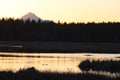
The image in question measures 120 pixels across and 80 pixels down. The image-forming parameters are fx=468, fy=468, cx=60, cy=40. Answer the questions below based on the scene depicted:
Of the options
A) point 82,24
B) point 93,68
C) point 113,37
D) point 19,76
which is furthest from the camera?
point 82,24

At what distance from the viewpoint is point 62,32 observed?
536ft

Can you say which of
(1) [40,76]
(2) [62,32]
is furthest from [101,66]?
(2) [62,32]

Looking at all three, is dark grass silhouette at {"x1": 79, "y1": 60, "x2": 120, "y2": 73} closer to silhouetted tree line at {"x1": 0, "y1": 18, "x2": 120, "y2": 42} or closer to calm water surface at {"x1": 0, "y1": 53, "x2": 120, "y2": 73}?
calm water surface at {"x1": 0, "y1": 53, "x2": 120, "y2": 73}

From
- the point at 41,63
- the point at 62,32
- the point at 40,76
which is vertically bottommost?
the point at 62,32

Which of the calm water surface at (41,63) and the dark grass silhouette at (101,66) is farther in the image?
the dark grass silhouette at (101,66)

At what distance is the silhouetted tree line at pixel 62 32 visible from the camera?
6053 inches

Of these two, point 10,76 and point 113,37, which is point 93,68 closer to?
point 10,76

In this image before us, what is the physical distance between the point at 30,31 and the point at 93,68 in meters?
126

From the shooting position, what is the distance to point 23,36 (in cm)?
15888

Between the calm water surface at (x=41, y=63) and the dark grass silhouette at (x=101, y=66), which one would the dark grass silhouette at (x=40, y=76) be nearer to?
the calm water surface at (x=41, y=63)

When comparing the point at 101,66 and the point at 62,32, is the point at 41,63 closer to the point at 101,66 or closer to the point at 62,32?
the point at 101,66

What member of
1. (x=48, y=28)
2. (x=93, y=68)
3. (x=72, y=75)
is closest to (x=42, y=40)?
(x=48, y=28)

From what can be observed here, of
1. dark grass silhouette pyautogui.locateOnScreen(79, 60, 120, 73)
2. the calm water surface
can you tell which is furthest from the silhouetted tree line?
dark grass silhouette pyautogui.locateOnScreen(79, 60, 120, 73)

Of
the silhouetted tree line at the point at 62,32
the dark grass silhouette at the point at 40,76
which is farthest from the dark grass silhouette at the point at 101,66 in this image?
the silhouetted tree line at the point at 62,32
